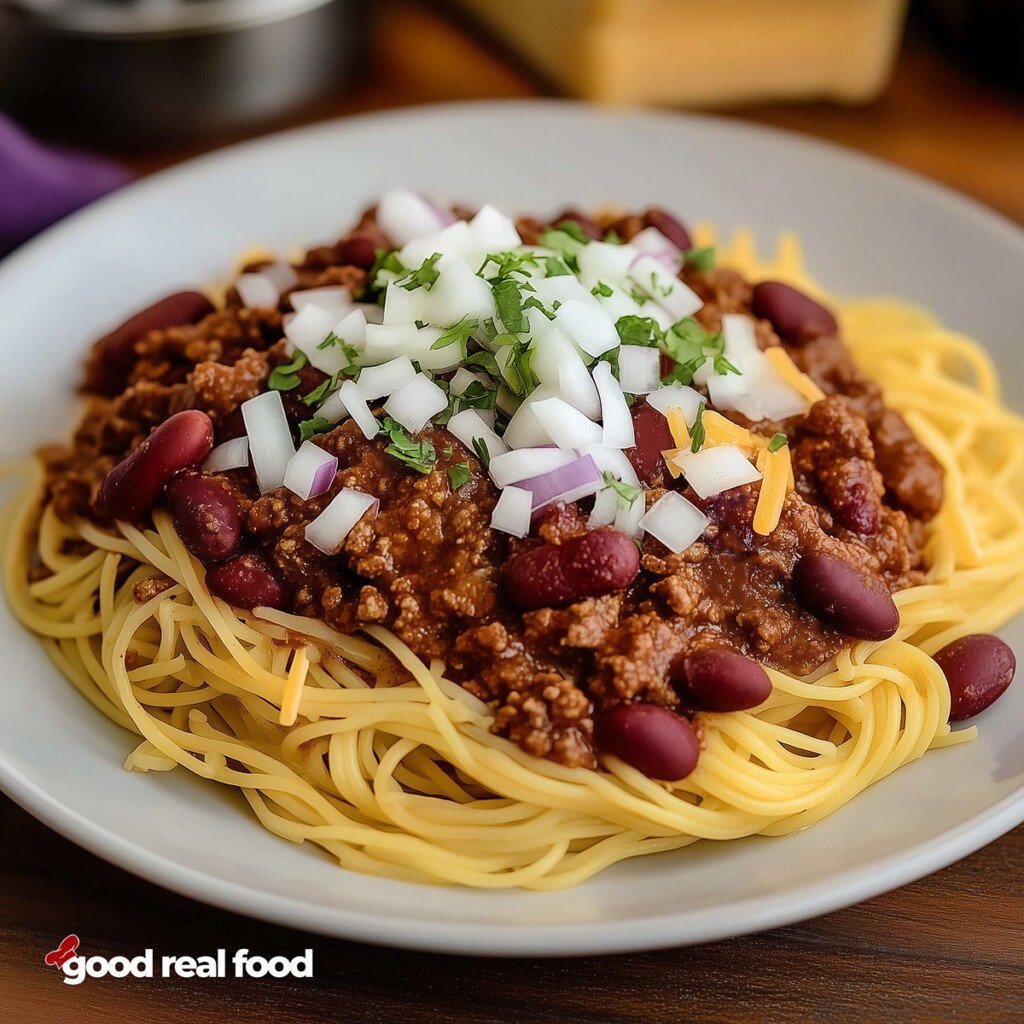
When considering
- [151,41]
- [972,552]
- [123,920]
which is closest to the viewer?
[123,920]

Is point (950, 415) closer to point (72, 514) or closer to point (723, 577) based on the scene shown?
point (723, 577)

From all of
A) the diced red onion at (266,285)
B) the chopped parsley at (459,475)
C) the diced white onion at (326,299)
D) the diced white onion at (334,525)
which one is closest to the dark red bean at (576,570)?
the chopped parsley at (459,475)

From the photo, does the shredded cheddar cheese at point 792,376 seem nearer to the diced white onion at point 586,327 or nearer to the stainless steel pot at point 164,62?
the diced white onion at point 586,327

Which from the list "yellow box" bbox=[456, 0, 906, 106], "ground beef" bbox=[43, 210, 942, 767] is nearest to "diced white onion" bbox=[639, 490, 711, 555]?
"ground beef" bbox=[43, 210, 942, 767]

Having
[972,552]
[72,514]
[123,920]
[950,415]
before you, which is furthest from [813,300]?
[123,920]

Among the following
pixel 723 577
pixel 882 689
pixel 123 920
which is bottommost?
pixel 123 920

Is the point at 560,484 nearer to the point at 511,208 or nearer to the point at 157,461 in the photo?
the point at 157,461
